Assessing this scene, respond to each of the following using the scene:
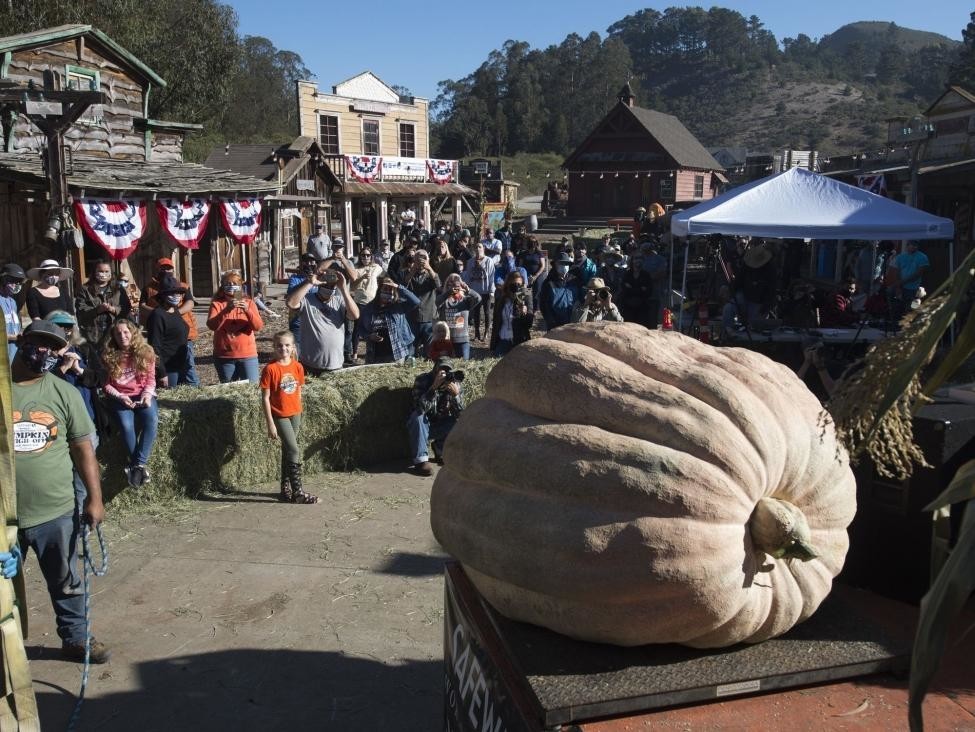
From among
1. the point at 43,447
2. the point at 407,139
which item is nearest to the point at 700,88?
the point at 407,139

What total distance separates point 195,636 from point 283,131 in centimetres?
6831

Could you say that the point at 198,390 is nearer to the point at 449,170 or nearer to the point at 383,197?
the point at 383,197

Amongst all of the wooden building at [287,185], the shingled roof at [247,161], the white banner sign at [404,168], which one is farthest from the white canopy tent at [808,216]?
the white banner sign at [404,168]

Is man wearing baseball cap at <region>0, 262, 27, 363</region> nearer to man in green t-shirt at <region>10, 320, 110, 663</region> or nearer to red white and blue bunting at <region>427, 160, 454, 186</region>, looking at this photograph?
man in green t-shirt at <region>10, 320, 110, 663</region>

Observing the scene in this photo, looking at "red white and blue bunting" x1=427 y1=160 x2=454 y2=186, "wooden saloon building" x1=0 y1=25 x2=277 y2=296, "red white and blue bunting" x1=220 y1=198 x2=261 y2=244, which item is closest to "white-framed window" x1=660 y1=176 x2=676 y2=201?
"red white and blue bunting" x1=427 y1=160 x2=454 y2=186

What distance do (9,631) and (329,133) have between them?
111 feet

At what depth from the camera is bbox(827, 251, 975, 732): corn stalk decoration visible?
3.63ft

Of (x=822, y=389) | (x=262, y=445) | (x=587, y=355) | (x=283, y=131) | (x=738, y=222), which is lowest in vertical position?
(x=262, y=445)

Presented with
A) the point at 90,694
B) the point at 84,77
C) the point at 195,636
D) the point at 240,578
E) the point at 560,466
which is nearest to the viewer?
the point at 560,466

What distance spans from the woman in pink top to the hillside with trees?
240ft

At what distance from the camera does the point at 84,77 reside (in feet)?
58.4

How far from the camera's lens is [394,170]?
1257 inches

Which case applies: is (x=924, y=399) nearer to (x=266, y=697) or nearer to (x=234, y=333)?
(x=266, y=697)

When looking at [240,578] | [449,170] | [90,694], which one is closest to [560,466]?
[90,694]
